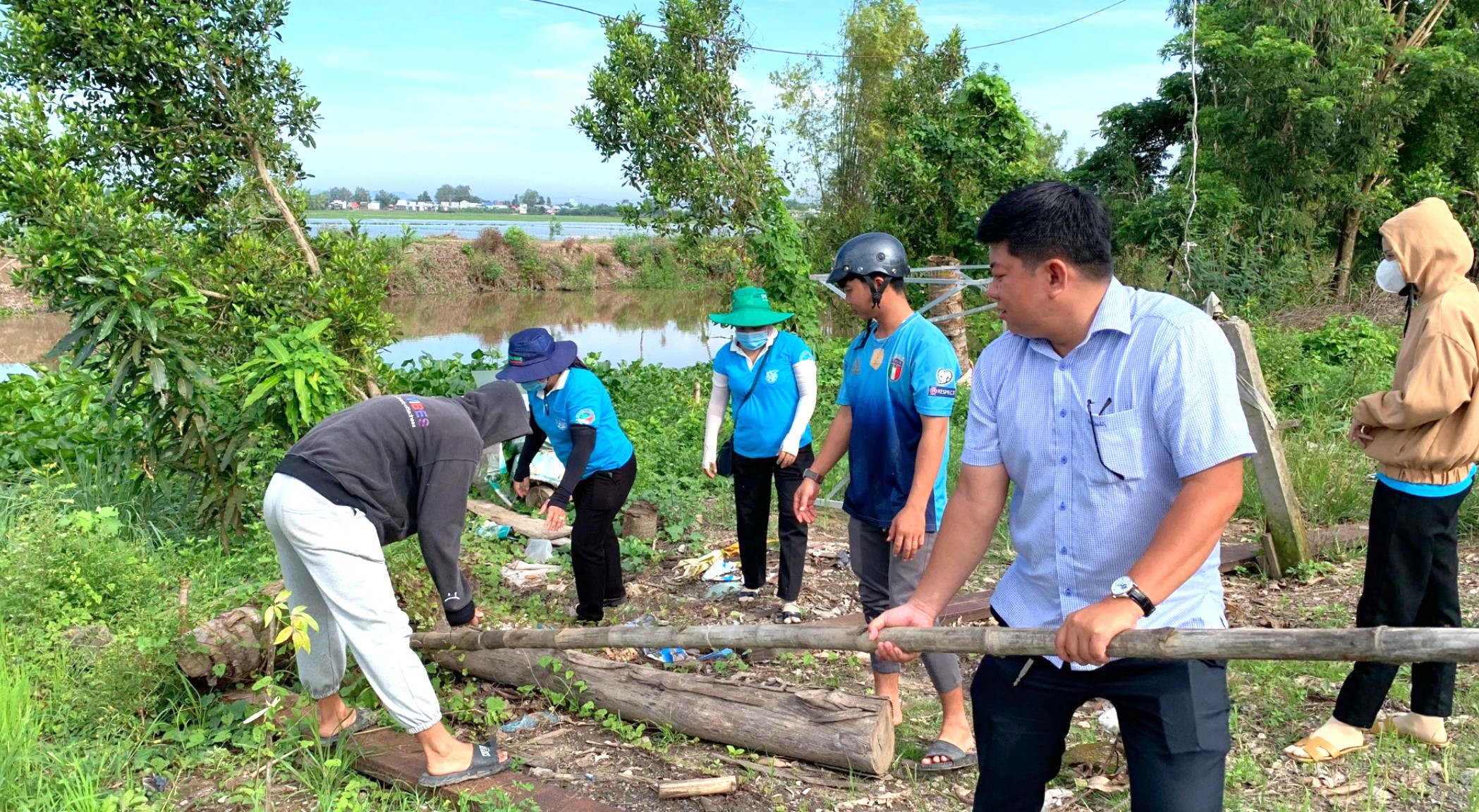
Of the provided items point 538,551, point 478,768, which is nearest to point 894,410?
point 478,768

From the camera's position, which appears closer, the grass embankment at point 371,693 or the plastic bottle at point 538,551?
the grass embankment at point 371,693

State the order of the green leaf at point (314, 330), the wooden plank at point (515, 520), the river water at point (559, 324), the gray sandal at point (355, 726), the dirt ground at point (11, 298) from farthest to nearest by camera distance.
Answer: the dirt ground at point (11, 298) < the river water at point (559, 324) < the wooden plank at point (515, 520) < the green leaf at point (314, 330) < the gray sandal at point (355, 726)

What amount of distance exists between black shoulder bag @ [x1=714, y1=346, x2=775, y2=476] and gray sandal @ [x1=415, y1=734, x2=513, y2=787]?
2105 mm

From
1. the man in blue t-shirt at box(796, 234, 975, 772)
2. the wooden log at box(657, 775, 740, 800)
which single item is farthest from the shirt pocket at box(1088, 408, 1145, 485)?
the wooden log at box(657, 775, 740, 800)

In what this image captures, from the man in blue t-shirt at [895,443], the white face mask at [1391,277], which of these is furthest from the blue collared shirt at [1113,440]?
the white face mask at [1391,277]

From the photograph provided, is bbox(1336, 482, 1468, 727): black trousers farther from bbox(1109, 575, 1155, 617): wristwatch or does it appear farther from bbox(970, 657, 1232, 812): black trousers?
bbox(1109, 575, 1155, 617): wristwatch

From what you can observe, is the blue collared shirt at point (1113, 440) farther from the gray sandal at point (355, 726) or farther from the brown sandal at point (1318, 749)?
the gray sandal at point (355, 726)

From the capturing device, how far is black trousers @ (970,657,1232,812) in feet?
6.54

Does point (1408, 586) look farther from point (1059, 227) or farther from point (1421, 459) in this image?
point (1059, 227)

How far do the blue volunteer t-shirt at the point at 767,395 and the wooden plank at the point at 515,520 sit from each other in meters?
1.92

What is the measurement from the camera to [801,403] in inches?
197

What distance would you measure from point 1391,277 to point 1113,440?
2173 millimetres

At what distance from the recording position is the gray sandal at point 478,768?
3475 mm

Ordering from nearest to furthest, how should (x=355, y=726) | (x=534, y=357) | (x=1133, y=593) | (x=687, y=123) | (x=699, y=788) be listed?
(x=1133, y=593), (x=699, y=788), (x=355, y=726), (x=534, y=357), (x=687, y=123)
